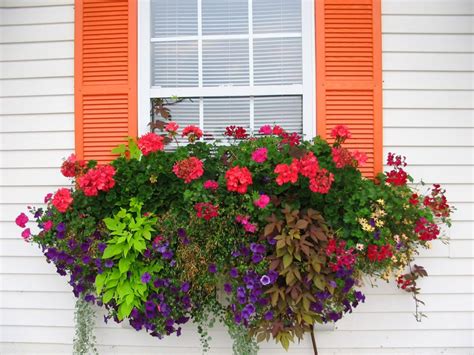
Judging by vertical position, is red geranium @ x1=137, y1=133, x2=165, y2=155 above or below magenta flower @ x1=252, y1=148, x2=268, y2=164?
above

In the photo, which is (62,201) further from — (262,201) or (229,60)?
(229,60)

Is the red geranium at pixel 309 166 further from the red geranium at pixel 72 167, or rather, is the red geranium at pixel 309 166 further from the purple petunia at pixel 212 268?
the red geranium at pixel 72 167

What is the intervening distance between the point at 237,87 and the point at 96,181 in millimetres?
1016

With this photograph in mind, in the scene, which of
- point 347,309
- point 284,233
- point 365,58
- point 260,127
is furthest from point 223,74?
point 347,309

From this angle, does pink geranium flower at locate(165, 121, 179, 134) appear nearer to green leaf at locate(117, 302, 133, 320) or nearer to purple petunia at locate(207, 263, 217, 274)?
purple petunia at locate(207, 263, 217, 274)

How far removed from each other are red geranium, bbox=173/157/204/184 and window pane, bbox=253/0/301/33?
3.29ft

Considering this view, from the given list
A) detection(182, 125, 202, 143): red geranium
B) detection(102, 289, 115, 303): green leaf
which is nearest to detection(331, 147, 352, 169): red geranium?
detection(182, 125, 202, 143): red geranium

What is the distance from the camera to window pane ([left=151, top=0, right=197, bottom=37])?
8.92 ft

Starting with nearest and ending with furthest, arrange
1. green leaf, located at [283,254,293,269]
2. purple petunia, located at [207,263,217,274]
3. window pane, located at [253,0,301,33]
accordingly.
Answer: green leaf, located at [283,254,293,269] → purple petunia, located at [207,263,217,274] → window pane, located at [253,0,301,33]

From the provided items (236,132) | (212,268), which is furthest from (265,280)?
(236,132)

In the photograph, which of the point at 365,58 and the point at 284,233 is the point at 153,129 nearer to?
the point at 284,233

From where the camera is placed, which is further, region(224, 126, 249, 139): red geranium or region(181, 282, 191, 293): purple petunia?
region(224, 126, 249, 139): red geranium

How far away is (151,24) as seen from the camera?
107 inches

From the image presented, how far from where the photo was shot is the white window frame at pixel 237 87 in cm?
262
